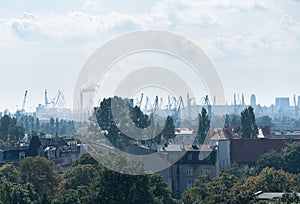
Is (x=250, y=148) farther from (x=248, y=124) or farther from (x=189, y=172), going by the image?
(x=189, y=172)

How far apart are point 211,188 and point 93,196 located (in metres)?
6.69

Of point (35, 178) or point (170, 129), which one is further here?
point (170, 129)

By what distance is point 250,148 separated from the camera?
7412 centimetres

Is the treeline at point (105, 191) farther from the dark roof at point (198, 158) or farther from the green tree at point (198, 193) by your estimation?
the dark roof at point (198, 158)

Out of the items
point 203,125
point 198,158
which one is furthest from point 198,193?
point 203,125

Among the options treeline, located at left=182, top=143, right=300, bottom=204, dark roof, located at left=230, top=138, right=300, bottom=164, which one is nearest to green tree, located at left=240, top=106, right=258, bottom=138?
dark roof, located at left=230, top=138, right=300, bottom=164

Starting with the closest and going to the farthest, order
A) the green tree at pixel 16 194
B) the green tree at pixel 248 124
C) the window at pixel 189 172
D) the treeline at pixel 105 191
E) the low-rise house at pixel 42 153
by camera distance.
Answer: the treeline at pixel 105 191 → the green tree at pixel 16 194 → the window at pixel 189 172 → the low-rise house at pixel 42 153 → the green tree at pixel 248 124

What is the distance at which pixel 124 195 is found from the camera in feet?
109

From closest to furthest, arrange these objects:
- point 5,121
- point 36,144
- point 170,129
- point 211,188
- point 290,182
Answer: point 211,188 < point 290,182 < point 36,144 < point 170,129 < point 5,121

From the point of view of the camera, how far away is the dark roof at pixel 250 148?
73688mm

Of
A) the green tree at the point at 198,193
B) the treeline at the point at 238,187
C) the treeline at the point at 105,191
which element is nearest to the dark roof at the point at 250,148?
the treeline at the point at 238,187

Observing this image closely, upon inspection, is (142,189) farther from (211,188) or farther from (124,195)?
(211,188)

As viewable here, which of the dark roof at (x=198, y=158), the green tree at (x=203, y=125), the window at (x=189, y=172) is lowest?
the window at (x=189, y=172)

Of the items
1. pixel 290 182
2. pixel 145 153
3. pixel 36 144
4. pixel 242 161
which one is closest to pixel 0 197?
pixel 290 182
